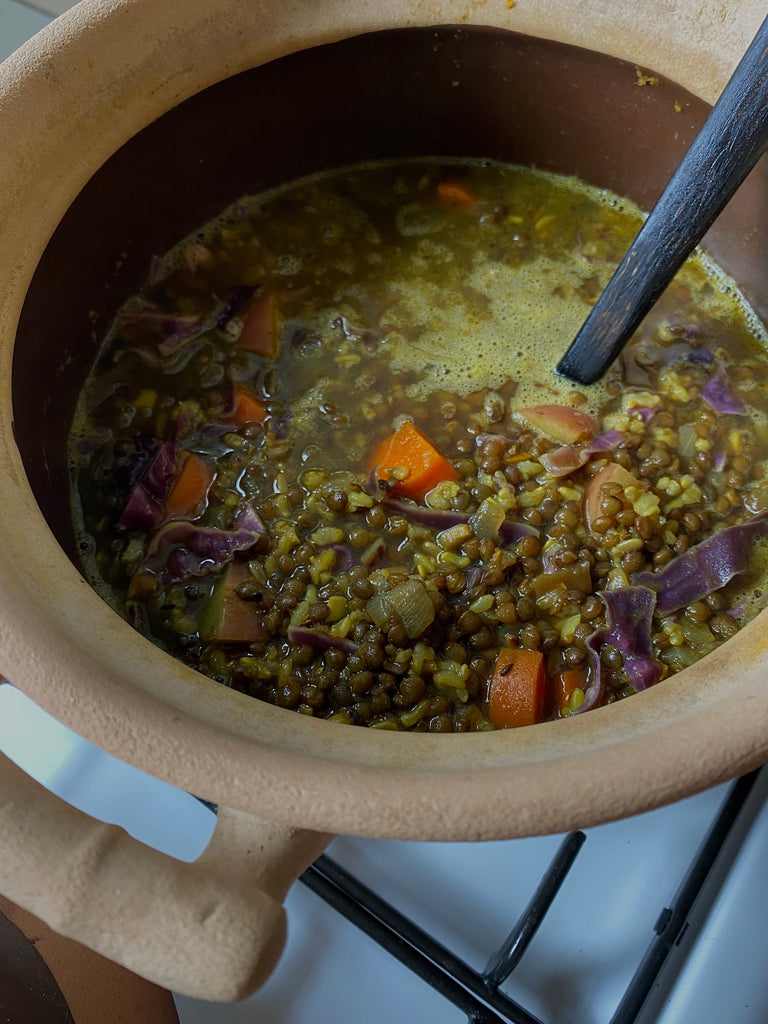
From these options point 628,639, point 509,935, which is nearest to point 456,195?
point 628,639

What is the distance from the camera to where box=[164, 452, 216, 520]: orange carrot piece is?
4.15 ft

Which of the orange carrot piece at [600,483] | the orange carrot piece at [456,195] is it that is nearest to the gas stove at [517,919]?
the orange carrot piece at [600,483]

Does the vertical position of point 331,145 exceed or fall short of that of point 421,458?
it exceeds it

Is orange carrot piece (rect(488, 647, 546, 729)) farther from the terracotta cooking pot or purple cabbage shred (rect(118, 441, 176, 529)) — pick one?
purple cabbage shred (rect(118, 441, 176, 529))

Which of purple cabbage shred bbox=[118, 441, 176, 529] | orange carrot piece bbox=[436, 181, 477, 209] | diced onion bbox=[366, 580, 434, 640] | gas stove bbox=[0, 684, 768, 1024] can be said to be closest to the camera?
gas stove bbox=[0, 684, 768, 1024]

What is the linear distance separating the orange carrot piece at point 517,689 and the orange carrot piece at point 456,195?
2.73 ft

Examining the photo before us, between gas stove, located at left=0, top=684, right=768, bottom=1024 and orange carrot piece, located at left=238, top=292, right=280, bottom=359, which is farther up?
orange carrot piece, located at left=238, top=292, right=280, bottom=359

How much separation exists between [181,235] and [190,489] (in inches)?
18.7

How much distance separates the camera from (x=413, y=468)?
127 centimetres

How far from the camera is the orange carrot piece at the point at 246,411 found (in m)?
1.34

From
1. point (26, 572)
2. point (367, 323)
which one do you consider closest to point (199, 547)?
point (26, 572)

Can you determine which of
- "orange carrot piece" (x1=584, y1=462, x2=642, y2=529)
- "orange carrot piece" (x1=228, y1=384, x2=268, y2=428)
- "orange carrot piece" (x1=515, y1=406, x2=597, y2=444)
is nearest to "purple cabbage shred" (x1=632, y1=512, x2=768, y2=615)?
"orange carrot piece" (x1=584, y1=462, x2=642, y2=529)

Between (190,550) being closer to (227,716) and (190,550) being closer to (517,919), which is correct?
(227,716)

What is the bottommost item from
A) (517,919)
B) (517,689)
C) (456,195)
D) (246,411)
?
(517,919)
